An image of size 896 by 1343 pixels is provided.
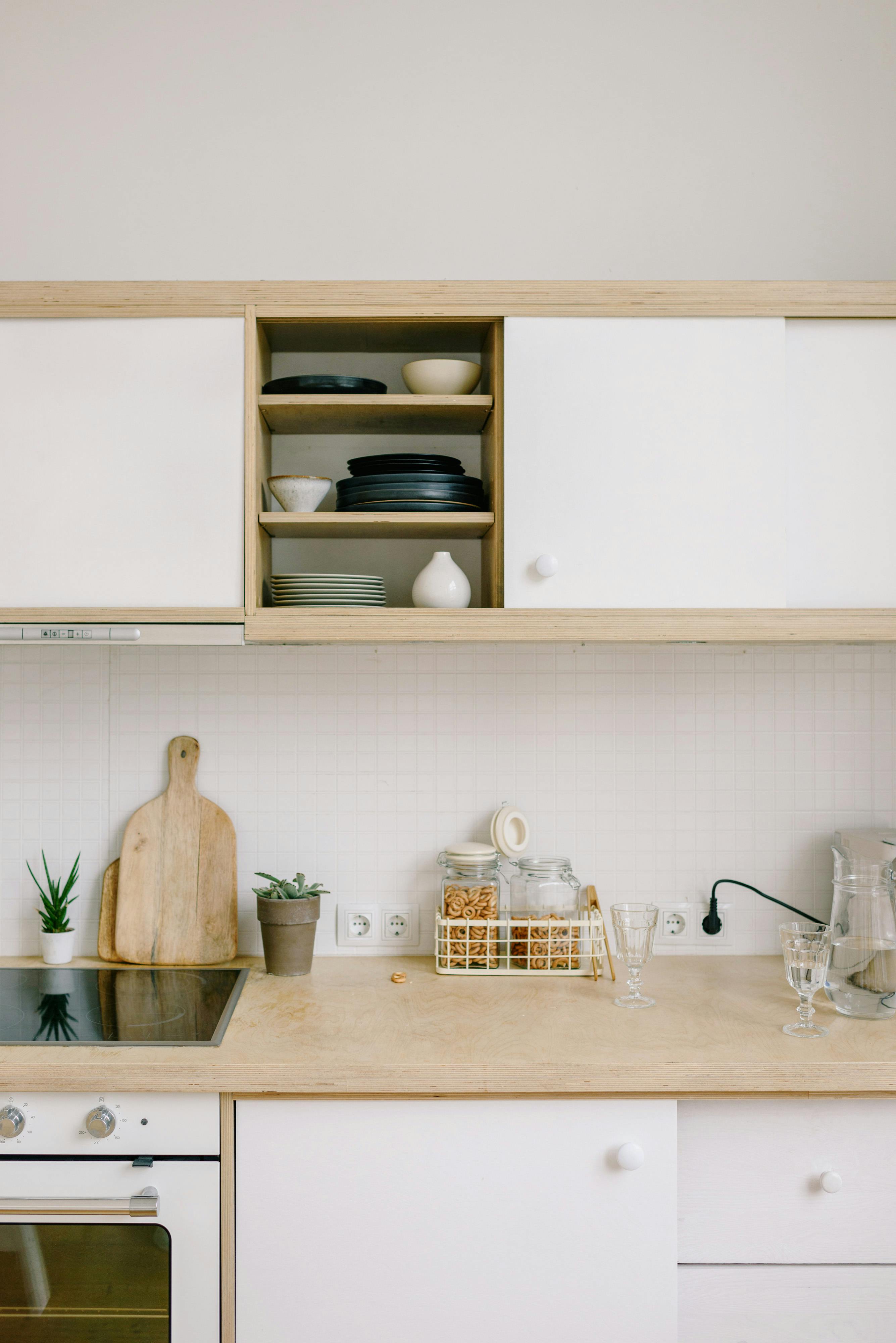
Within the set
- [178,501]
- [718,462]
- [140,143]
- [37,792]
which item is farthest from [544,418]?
[37,792]

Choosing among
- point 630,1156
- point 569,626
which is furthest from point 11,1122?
point 569,626

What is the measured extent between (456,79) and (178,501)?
43.2 inches

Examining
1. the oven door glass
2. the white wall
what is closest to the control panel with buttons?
the oven door glass

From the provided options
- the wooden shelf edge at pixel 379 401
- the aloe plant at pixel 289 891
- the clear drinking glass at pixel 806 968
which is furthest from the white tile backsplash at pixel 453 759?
the wooden shelf edge at pixel 379 401

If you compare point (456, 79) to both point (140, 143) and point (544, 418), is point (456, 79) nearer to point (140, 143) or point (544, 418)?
point (140, 143)

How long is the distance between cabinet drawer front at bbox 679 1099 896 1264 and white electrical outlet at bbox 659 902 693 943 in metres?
0.51

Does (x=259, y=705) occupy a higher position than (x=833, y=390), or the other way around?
(x=833, y=390)

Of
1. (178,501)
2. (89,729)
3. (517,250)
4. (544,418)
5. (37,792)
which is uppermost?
(517,250)

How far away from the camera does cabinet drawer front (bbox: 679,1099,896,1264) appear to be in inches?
57.1

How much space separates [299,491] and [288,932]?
0.81 metres

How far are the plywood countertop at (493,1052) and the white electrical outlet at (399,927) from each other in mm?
245

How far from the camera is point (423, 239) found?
1.97 m

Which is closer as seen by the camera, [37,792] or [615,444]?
[615,444]

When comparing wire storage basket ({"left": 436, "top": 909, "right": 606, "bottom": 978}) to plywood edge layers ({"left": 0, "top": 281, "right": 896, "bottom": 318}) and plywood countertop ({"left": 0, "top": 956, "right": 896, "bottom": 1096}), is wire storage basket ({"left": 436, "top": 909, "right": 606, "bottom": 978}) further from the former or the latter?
plywood edge layers ({"left": 0, "top": 281, "right": 896, "bottom": 318})
